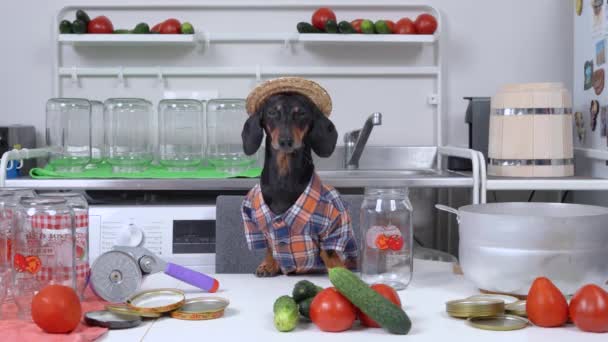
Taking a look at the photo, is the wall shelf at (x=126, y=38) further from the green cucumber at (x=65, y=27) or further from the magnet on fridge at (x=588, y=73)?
the magnet on fridge at (x=588, y=73)

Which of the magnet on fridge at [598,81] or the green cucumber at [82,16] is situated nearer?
the magnet on fridge at [598,81]

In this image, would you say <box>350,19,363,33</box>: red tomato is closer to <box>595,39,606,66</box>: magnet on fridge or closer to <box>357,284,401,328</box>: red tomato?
<box>595,39,606,66</box>: magnet on fridge

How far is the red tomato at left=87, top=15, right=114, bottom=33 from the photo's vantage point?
2.51 meters

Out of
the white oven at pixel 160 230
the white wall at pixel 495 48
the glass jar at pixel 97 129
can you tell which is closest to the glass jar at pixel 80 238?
the white oven at pixel 160 230

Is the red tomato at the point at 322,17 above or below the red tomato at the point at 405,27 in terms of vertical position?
above

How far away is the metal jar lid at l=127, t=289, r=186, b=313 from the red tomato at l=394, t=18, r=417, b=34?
161cm

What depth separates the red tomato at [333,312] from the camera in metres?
0.99

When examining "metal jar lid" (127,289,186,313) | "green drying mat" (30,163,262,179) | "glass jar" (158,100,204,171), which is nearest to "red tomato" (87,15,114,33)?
"glass jar" (158,100,204,171)

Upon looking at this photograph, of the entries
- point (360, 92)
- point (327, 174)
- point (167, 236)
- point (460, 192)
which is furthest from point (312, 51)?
point (167, 236)

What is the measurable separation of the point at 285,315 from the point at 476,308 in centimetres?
26

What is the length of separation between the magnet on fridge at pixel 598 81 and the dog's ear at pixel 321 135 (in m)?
1.20

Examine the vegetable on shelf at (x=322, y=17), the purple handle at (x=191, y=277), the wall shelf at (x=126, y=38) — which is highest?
the vegetable on shelf at (x=322, y=17)

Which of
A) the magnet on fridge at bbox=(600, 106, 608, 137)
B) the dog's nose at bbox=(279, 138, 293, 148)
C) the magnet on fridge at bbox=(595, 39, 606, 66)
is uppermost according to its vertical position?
the magnet on fridge at bbox=(595, 39, 606, 66)

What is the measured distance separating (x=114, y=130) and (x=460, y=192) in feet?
3.91
